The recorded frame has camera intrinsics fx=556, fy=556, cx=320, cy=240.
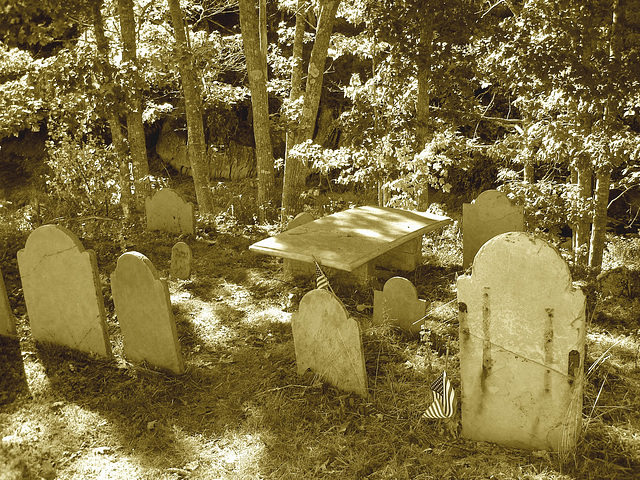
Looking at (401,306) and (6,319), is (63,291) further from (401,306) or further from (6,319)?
(401,306)

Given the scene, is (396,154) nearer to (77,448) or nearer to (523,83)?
(523,83)

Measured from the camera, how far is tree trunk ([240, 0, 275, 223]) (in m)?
9.42

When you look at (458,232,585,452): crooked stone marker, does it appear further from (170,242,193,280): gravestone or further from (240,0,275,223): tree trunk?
(240,0,275,223): tree trunk

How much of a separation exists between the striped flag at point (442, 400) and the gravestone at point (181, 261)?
12.8ft

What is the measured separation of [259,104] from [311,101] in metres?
1.12

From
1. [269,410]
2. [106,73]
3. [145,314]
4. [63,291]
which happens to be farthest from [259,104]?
[269,410]

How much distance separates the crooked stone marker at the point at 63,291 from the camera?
490 centimetres

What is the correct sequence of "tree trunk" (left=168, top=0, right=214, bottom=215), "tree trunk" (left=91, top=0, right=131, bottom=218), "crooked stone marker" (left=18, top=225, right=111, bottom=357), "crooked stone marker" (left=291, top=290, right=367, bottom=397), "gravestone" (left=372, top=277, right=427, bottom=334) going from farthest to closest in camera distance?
"tree trunk" (left=168, top=0, right=214, bottom=215), "tree trunk" (left=91, top=0, right=131, bottom=218), "gravestone" (left=372, top=277, right=427, bottom=334), "crooked stone marker" (left=18, top=225, right=111, bottom=357), "crooked stone marker" (left=291, top=290, right=367, bottom=397)

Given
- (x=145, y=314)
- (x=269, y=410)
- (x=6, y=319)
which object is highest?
(x=145, y=314)

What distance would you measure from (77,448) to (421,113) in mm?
6339

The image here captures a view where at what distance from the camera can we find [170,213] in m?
8.47

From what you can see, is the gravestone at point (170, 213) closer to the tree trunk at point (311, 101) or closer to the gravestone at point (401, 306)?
the tree trunk at point (311, 101)

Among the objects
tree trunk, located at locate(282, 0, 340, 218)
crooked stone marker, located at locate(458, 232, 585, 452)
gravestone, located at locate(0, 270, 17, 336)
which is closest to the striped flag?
crooked stone marker, located at locate(458, 232, 585, 452)

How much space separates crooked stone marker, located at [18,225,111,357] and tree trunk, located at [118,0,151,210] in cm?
416
